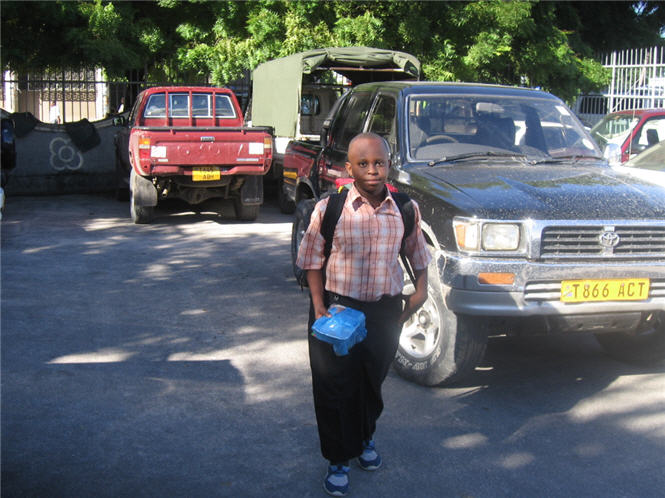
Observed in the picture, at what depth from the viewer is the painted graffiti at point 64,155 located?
15.2m

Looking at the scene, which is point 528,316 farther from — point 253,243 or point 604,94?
point 604,94

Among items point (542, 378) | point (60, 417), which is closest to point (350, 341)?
point (60, 417)

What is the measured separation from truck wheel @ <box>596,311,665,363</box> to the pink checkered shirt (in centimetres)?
238

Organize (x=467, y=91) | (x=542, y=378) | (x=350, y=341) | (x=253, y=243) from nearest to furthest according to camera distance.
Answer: (x=350, y=341) < (x=542, y=378) < (x=467, y=91) < (x=253, y=243)

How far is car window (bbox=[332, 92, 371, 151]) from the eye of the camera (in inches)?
270

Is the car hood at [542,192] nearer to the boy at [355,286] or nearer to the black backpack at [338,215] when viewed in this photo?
the black backpack at [338,215]

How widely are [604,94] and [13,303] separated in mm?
17483

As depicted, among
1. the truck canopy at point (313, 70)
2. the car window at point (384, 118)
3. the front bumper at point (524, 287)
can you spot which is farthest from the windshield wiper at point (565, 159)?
the truck canopy at point (313, 70)

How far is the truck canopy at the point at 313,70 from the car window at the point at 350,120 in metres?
6.94

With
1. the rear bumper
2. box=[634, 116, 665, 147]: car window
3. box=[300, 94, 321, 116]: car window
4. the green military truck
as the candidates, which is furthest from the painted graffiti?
box=[634, 116, 665, 147]: car window

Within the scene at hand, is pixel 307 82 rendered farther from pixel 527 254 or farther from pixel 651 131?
pixel 527 254

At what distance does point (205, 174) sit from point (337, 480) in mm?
8094

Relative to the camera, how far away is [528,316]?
4.63 metres

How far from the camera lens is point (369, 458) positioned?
12.8 feet
